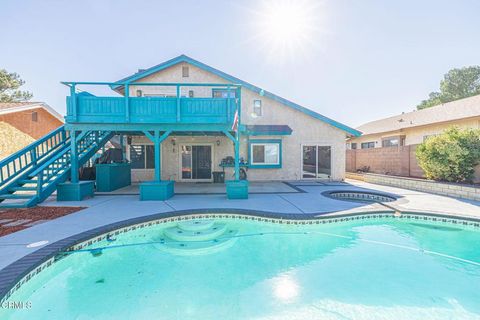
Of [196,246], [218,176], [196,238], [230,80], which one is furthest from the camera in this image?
[218,176]

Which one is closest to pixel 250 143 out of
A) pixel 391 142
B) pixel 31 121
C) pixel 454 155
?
pixel 454 155

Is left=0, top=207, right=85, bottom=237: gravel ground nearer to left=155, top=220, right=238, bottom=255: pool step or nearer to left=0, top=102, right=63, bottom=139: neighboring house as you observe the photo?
left=155, top=220, right=238, bottom=255: pool step

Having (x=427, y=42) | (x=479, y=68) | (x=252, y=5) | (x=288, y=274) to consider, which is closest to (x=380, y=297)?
(x=288, y=274)

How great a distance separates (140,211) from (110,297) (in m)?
3.49

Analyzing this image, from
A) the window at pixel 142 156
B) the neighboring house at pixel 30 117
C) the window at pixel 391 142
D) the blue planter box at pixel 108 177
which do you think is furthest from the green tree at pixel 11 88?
the window at pixel 391 142

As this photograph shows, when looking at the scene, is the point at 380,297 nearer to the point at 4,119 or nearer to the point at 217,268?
the point at 217,268

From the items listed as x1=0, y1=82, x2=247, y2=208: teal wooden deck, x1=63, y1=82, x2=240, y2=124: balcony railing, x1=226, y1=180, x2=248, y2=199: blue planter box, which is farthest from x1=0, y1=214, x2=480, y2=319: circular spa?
x1=63, y1=82, x2=240, y2=124: balcony railing

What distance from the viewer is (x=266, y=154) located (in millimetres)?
13188

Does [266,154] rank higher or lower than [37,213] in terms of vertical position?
higher

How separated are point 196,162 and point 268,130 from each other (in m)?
4.62

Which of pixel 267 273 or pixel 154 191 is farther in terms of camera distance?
pixel 154 191

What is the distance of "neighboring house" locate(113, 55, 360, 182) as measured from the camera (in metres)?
13.1

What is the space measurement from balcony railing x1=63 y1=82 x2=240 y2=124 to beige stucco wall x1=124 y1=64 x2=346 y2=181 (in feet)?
14.2

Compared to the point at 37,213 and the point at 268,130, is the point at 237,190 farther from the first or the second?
the point at 37,213
